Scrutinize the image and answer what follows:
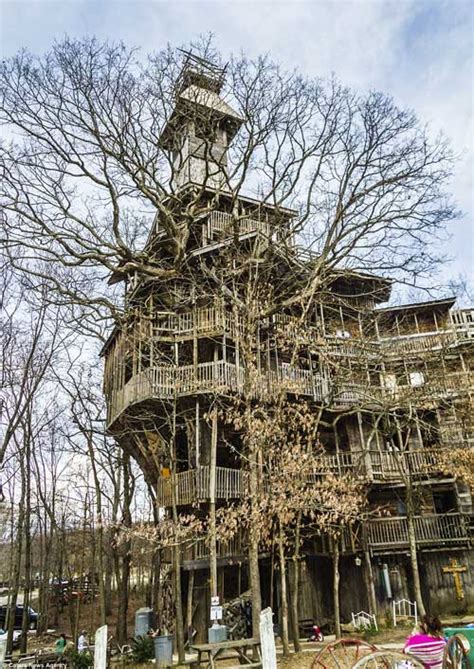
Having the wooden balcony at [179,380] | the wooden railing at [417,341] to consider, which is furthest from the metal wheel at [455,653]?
the wooden railing at [417,341]

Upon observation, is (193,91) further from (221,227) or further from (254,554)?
(254,554)

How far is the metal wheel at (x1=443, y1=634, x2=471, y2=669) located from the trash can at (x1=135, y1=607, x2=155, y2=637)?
14.7 meters

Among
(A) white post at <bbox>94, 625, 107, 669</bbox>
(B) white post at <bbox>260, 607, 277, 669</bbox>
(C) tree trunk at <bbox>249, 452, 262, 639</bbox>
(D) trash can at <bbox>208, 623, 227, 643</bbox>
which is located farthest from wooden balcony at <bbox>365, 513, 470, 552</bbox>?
(B) white post at <bbox>260, 607, 277, 669</bbox>

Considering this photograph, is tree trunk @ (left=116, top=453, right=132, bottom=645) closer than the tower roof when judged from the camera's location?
No

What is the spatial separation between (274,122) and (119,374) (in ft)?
37.5

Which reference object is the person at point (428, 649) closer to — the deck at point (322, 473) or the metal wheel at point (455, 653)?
the metal wheel at point (455, 653)

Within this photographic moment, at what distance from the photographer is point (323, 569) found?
22250 mm

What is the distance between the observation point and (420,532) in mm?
22109

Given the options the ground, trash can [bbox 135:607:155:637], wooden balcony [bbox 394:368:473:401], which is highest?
wooden balcony [bbox 394:368:473:401]

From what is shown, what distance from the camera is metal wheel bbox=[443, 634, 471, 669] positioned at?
276 inches

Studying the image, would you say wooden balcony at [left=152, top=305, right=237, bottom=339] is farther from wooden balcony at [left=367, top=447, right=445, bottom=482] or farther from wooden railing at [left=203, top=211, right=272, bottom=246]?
wooden balcony at [left=367, top=447, right=445, bottom=482]

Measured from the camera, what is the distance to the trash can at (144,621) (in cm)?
1961

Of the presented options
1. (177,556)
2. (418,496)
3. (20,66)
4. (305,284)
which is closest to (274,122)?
(305,284)

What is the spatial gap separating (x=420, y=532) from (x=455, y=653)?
16.0 meters
